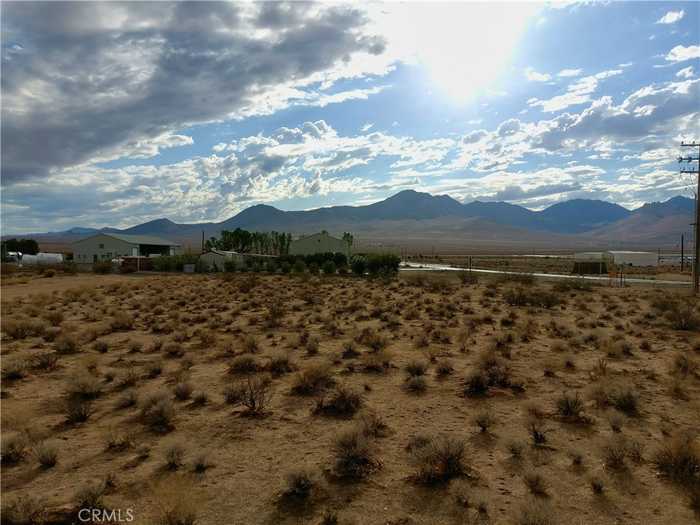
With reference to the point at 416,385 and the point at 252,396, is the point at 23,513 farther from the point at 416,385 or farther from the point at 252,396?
the point at 416,385

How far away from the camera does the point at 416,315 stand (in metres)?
23.1

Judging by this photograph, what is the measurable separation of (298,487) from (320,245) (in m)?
66.7

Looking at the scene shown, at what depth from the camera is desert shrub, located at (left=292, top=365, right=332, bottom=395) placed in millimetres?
11531

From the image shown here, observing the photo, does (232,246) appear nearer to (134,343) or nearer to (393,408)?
(134,343)

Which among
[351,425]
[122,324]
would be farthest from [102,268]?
[351,425]

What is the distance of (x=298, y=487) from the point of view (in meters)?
7.05

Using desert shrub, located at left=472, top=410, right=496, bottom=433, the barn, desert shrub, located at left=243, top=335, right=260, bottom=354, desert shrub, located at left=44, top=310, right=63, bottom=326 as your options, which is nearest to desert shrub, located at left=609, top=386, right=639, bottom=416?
desert shrub, located at left=472, top=410, right=496, bottom=433

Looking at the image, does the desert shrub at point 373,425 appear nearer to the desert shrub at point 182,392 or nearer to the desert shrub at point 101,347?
the desert shrub at point 182,392

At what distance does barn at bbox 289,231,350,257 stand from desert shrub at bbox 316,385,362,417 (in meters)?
61.9

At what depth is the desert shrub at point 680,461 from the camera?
7422 mm

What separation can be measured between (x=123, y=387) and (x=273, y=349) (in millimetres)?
5110

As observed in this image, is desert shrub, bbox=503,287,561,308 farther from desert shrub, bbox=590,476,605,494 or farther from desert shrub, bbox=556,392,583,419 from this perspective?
desert shrub, bbox=590,476,605,494

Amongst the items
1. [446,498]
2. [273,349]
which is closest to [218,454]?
[446,498]

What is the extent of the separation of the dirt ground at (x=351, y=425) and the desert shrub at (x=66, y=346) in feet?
0.15
